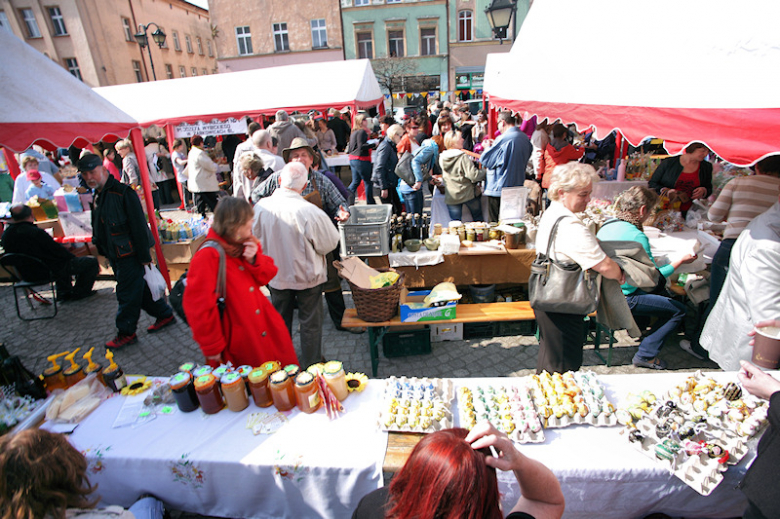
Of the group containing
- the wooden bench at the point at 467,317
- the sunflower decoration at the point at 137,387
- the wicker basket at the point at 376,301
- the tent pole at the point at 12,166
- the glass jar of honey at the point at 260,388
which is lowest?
the wooden bench at the point at 467,317

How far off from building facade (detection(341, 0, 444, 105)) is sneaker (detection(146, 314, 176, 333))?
2440 cm

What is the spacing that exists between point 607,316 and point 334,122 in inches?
459

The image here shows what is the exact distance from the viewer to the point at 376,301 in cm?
354

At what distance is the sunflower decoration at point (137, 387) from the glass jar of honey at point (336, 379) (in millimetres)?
1141

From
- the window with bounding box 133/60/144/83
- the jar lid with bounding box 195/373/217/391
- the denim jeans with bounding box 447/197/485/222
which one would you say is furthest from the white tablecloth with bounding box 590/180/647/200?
the window with bounding box 133/60/144/83

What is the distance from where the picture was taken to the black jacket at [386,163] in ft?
22.5

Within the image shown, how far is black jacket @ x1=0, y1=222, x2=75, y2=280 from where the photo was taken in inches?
190

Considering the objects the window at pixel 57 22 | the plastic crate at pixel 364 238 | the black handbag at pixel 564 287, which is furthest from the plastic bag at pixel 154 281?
the window at pixel 57 22

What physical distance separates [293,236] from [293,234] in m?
0.01

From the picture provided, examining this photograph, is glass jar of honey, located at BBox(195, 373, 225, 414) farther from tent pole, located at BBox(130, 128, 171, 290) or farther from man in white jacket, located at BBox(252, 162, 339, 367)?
tent pole, located at BBox(130, 128, 171, 290)

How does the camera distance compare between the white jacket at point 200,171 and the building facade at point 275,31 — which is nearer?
the white jacket at point 200,171

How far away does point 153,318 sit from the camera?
5.07 metres

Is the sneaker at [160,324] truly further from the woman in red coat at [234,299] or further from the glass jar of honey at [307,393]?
the glass jar of honey at [307,393]

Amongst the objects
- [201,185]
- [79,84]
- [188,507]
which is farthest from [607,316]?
[201,185]
